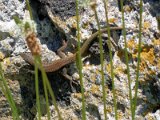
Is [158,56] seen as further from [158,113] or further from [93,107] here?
[93,107]

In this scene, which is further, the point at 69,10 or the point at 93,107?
the point at 69,10

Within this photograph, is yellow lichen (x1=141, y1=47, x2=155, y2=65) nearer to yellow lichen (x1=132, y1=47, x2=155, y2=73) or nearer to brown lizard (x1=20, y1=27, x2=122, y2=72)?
yellow lichen (x1=132, y1=47, x2=155, y2=73)

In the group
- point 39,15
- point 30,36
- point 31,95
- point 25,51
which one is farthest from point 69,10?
point 30,36

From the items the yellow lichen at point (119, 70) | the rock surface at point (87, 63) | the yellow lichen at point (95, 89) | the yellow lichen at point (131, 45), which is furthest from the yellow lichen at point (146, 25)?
the yellow lichen at point (95, 89)

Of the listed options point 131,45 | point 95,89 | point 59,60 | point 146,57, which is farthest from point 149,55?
point 59,60

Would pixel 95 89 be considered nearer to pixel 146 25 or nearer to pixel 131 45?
pixel 131 45

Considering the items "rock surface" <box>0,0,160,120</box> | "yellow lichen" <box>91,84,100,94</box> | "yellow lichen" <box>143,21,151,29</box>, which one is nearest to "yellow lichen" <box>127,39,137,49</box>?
"rock surface" <box>0,0,160,120</box>

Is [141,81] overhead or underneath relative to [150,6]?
underneath

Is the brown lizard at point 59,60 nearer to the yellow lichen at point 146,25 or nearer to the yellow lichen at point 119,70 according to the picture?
the yellow lichen at point 146,25
